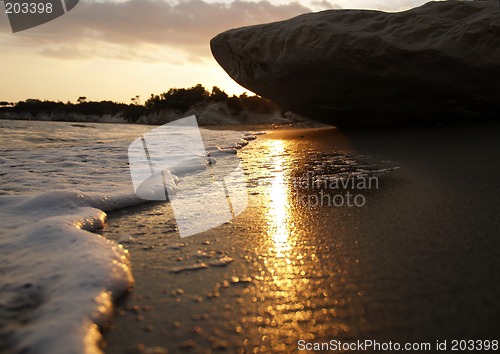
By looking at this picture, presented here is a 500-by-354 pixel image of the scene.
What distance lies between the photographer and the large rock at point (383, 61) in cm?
437

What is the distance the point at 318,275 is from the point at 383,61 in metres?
4.40

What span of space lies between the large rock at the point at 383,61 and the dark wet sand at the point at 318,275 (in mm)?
3128

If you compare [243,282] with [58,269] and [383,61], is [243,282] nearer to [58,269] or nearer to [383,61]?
[58,269]

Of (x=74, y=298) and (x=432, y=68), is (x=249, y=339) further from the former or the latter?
(x=432, y=68)

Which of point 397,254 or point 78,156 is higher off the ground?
point 78,156

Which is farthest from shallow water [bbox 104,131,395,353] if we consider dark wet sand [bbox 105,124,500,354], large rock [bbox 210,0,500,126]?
large rock [bbox 210,0,500,126]

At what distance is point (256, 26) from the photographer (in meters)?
5.96

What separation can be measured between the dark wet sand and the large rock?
10.3 feet

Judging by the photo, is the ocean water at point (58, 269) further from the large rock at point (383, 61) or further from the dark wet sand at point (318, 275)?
the large rock at point (383, 61)

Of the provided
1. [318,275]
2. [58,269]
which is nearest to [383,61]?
[318,275]

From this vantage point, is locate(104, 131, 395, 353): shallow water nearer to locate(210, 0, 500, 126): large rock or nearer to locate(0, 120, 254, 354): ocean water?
locate(0, 120, 254, 354): ocean water

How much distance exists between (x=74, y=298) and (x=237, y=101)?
756 inches

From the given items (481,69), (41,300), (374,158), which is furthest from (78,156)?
(481,69)

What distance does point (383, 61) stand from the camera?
4742mm
